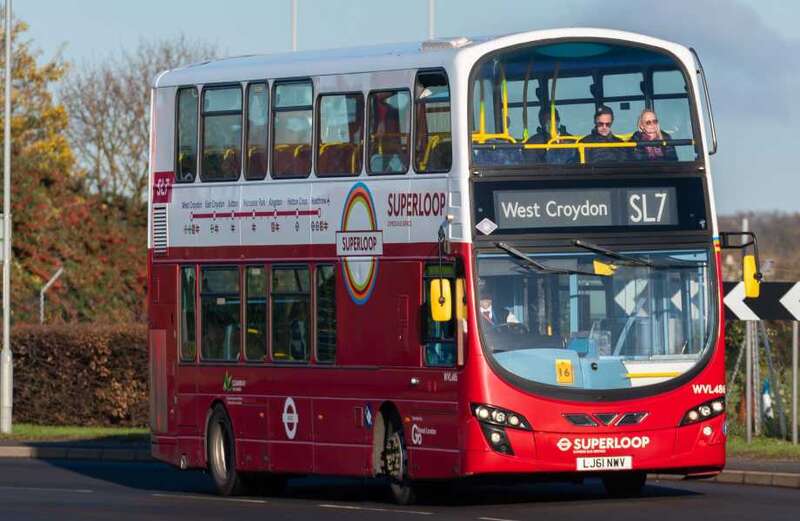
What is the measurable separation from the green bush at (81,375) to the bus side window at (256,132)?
1520 cm

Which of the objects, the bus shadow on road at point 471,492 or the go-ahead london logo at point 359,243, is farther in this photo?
the bus shadow on road at point 471,492

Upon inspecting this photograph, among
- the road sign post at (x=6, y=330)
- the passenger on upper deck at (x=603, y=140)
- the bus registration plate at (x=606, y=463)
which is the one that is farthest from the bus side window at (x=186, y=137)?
the road sign post at (x=6, y=330)

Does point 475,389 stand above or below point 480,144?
below

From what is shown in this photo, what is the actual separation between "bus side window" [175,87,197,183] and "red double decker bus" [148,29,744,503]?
1.62 m

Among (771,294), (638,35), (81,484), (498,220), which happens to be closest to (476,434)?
(498,220)

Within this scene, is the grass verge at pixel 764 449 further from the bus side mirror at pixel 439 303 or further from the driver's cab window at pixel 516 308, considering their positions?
the bus side mirror at pixel 439 303

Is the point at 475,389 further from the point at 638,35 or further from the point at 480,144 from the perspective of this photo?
the point at 638,35

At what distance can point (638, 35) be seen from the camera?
65.1ft

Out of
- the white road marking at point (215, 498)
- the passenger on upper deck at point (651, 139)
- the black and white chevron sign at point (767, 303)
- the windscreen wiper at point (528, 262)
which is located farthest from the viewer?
the black and white chevron sign at point (767, 303)

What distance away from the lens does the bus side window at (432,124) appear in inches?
757

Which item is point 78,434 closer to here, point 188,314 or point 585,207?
point 188,314

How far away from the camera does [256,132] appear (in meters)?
22.0

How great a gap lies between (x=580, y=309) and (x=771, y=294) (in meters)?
8.70

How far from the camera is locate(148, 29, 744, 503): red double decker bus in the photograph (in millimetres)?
18906
